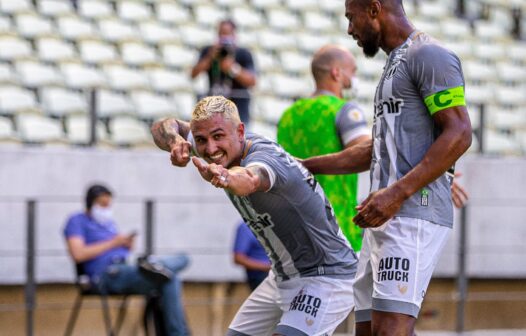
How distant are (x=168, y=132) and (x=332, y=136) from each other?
130 centimetres

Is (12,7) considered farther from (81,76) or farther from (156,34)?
(156,34)

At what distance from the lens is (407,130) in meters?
4.59

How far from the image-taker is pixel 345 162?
5406mm

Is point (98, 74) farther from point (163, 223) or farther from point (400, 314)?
point (400, 314)

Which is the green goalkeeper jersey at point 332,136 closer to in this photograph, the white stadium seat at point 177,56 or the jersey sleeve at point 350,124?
the jersey sleeve at point 350,124

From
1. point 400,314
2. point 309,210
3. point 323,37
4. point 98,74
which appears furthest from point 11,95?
point 400,314

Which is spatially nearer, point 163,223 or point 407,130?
point 407,130

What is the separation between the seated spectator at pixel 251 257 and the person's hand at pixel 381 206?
5.11 m

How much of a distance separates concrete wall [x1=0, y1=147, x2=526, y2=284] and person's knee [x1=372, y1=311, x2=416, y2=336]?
5973 millimetres

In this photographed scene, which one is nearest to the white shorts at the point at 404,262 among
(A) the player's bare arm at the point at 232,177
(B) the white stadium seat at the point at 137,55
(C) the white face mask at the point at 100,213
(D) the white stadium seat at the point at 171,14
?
(A) the player's bare arm at the point at 232,177

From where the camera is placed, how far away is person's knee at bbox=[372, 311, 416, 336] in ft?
14.6

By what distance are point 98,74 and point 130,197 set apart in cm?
206

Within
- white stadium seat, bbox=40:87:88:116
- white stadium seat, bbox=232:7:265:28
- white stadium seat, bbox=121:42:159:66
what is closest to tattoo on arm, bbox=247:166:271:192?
white stadium seat, bbox=40:87:88:116

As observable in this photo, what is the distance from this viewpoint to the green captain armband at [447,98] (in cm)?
445
